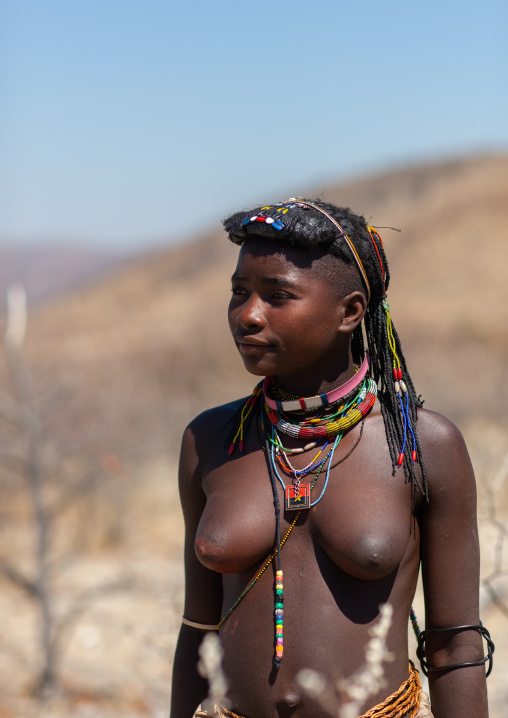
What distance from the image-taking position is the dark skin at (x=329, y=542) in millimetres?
1912

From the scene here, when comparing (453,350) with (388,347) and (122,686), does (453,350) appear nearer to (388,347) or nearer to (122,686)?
(122,686)

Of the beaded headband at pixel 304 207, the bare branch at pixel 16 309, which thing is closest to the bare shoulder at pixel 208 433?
the beaded headband at pixel 304 207

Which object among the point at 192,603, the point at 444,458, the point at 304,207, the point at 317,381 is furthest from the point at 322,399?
the point at 192,603

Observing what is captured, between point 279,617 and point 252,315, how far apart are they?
71 centimetres

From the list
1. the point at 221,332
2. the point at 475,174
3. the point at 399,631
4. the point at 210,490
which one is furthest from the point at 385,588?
the point at 475,174

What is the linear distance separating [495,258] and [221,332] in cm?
1486

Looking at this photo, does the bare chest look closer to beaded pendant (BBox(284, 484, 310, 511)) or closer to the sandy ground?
beaded pendant (BBox(284, 484, 310, 511))

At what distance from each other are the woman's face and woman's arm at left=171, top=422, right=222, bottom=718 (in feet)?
1.35

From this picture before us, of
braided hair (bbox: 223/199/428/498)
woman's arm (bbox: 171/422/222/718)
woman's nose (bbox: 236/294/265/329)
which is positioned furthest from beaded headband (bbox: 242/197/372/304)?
woman's arm (bbox: 171/422/222/718)

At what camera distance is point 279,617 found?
6.31 ft

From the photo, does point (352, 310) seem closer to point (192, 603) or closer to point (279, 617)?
point (279, 617)

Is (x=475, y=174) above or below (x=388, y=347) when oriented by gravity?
above

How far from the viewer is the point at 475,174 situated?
46.0 m

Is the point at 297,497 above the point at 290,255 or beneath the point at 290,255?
beneath
